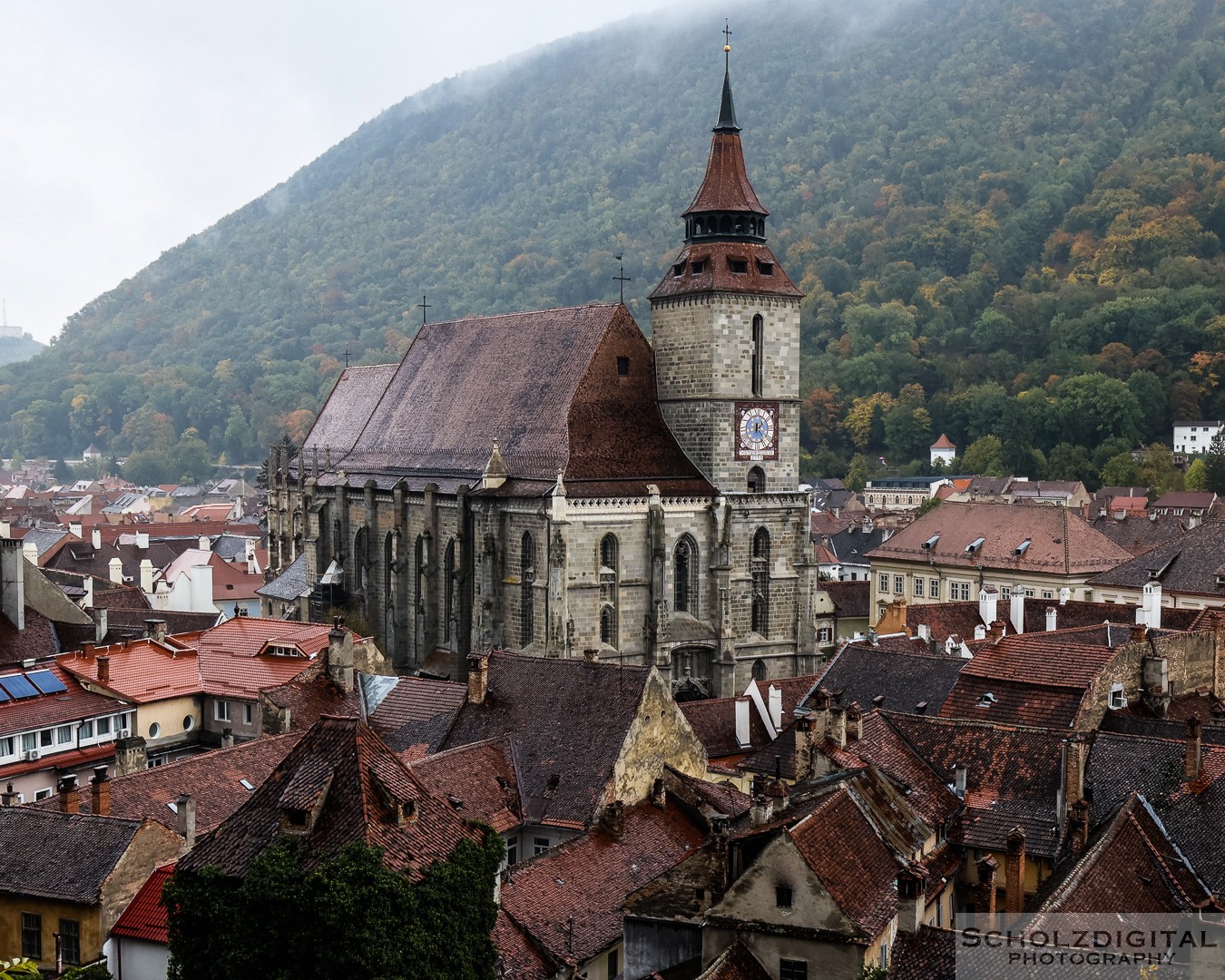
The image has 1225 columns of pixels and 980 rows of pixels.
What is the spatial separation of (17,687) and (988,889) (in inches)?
1142

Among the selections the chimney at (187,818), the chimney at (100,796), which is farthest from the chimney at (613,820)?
the chimney at (100,796)

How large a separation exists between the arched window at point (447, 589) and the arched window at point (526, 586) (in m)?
5.99

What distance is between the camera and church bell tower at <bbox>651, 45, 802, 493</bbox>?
61.5 m

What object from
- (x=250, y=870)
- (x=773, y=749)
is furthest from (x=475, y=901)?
(x=773, y=749)

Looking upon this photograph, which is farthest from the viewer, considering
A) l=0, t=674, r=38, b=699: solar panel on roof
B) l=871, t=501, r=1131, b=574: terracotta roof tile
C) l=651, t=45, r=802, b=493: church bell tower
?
l=871, t=501, r=1131, b=574: terracotta roof tile

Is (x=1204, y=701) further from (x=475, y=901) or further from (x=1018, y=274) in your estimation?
(x=1018, y=274)

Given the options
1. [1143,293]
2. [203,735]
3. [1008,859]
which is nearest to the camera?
[1008,859]

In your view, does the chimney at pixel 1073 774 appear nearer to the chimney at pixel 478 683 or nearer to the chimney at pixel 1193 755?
the chimney at pixel 1193 755

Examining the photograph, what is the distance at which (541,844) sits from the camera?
1451 inches

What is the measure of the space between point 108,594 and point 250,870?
52629 mm

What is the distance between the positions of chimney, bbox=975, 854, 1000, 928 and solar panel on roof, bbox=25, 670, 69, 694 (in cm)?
2818

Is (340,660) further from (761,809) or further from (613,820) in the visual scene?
(761,809)

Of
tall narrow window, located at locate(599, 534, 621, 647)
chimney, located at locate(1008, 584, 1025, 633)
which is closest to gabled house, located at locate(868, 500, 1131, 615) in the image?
chimney, located at locate(1008, 584, 1025, 633)

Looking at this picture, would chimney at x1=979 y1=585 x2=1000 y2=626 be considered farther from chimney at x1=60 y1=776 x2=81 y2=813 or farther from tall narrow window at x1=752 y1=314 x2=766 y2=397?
chimney at x1=60 y1=776 x2=81 y2=813
